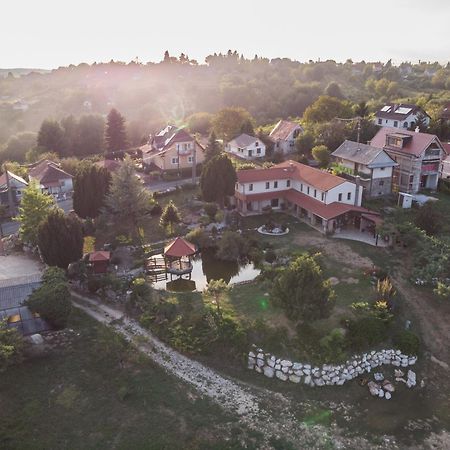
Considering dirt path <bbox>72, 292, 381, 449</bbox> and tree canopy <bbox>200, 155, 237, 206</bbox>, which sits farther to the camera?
tree canopy <bbox>200, 155, 237, 206</bbox>

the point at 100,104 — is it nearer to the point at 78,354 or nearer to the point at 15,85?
the point at 15,85

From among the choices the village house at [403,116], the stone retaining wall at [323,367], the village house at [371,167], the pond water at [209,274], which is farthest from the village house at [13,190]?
the village house at [403,116]

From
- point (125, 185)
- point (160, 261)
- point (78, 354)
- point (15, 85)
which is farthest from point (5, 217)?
point (15, 85)

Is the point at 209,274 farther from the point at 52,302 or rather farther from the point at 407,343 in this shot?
the point at 407,343

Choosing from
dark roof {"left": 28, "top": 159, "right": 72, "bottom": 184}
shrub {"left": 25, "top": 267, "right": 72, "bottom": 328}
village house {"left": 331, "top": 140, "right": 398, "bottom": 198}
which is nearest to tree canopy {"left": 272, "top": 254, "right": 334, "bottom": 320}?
shrub {"left": 25, "top": 267, "right": 72, "bottom": 328}

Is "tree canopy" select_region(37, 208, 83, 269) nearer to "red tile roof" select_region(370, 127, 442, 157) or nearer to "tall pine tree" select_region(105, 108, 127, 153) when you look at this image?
"red tile roof" select_region(370, 127, 442, 157)
